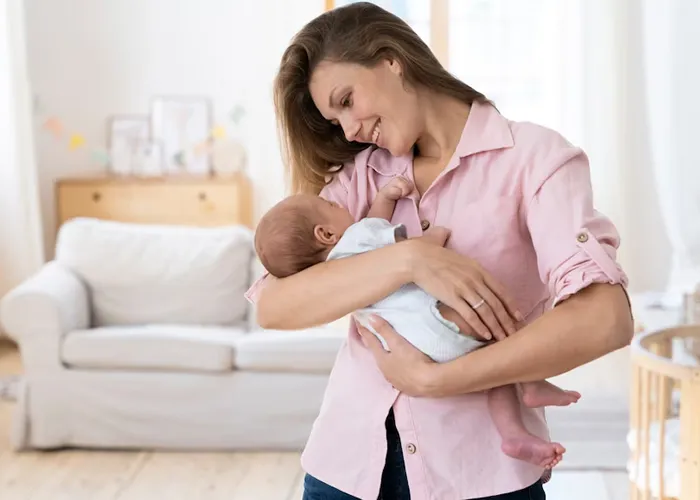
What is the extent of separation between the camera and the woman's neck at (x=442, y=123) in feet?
4.85

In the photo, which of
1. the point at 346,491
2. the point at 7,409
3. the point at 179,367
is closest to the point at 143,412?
the point at 179,367

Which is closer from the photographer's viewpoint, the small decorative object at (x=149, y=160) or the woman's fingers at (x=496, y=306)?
the woman's fingers at (x=496, y=306)

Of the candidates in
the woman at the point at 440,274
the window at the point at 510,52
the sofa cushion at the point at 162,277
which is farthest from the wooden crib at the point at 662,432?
the window at the point at 510,52

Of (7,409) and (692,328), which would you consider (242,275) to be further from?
(692,328)

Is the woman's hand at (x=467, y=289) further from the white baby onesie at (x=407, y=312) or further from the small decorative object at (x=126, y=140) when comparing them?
the small decorative object at (x=126, y=140)

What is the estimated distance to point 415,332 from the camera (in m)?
1.40

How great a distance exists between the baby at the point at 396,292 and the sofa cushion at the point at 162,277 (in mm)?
2760

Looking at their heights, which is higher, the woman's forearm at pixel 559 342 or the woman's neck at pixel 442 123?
the woman's neck at pixel 442 123

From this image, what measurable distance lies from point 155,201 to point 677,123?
112 inches

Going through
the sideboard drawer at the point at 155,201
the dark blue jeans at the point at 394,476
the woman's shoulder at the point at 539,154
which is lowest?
the sideboard drawer at the point at 155,201

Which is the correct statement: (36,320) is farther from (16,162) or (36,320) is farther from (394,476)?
(394,476)

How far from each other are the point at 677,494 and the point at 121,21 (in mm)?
4725

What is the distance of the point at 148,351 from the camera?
3.96m

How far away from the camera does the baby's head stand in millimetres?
1553
